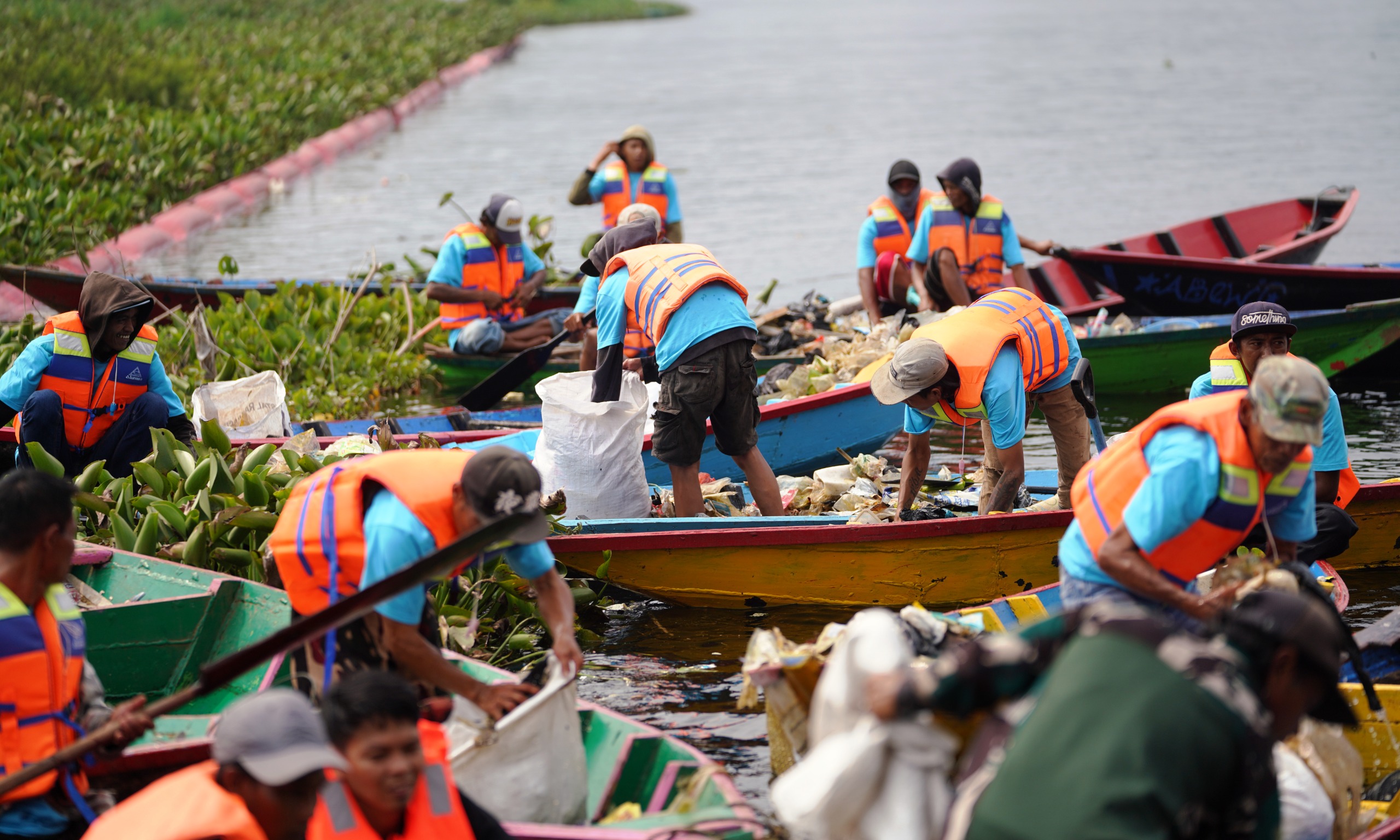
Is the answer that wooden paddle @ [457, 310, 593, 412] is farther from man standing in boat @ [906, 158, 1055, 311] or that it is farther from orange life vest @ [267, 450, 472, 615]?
orange life vest @ [267, 450, 472, 615]

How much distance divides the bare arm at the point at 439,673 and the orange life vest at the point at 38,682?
799 mm

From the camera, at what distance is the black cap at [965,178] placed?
9281 mm

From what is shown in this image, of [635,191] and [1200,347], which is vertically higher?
[635,191]

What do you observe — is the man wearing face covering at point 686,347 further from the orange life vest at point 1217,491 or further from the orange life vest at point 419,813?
the orange life vest at point 419,813

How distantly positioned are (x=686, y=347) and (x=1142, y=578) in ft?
9.76

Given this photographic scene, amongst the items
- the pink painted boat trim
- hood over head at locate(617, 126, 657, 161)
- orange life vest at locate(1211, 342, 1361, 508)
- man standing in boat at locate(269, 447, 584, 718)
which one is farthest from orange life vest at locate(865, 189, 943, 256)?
man standing in boat at locate(269, 447, 584, 718)

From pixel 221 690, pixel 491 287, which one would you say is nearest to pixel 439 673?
pixel 221 690

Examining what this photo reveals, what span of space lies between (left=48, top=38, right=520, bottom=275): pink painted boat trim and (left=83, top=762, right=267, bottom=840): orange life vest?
7.32 meters

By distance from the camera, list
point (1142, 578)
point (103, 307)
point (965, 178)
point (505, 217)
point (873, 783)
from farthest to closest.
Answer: point (505, 217), point (965, 178), point (103, 307), point (1142, 578), point (873, 783)

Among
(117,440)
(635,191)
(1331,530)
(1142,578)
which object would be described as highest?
(635,191)

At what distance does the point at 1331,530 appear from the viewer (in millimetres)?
5504

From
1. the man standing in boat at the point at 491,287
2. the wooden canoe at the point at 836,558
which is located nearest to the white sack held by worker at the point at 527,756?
the wooden canoe at the point at 836,558

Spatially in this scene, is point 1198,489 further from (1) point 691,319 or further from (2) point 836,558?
(1) point 691,319

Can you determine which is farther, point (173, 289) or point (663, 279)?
point (173, 289)
